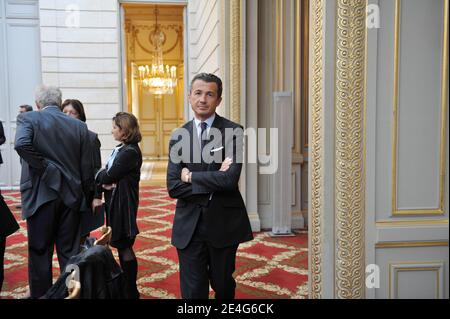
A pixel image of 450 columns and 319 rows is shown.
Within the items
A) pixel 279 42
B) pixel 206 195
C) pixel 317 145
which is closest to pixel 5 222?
pixel 206 195

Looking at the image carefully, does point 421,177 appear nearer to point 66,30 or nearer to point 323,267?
point 323,267

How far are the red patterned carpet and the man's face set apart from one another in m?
1.83

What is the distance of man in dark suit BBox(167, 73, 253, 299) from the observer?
248 cm

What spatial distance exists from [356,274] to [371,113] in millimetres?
848

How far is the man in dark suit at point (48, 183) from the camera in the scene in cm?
325

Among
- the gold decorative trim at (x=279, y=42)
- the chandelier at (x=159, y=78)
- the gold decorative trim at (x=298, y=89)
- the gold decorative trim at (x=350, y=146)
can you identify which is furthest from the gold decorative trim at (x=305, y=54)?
the chandelier at (x=159, y=78)

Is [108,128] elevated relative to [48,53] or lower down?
lower down

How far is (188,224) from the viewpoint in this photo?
2520 mm

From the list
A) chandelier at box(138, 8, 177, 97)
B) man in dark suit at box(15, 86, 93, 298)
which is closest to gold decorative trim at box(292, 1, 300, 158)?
man in dark suit at box(15, 86, 93, 298)

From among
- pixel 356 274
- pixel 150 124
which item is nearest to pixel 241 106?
pixel 356 274

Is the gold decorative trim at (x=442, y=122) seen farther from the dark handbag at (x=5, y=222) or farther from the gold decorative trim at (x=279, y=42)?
the gold decorative trim at (x=279, y=42)

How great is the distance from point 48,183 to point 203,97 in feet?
4.69

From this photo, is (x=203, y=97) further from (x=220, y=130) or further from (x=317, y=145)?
(x=317, y=145)

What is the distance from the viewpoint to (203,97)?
250 centimetres
